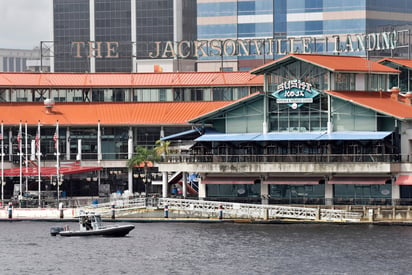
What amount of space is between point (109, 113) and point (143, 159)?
43.2 feet

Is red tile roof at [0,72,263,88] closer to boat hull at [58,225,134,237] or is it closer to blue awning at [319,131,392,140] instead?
blue awning at [319,131,392,140]

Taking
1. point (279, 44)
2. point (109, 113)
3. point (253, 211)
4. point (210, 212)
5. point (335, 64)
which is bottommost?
point (210, 212)

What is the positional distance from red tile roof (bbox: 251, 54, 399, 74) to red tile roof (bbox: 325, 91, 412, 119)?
2577mm

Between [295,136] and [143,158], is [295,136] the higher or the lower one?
the higher one

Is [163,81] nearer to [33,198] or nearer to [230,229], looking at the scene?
[33,198]

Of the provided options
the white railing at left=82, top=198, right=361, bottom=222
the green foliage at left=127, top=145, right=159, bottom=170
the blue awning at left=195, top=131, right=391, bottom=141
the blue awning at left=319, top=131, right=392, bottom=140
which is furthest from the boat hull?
the green foliage at left=127, top=145, right=159, bottom=170

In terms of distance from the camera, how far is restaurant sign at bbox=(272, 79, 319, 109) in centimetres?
13050


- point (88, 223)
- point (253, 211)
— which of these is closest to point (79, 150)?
point (253, 211)

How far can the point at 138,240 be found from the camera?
369 ft

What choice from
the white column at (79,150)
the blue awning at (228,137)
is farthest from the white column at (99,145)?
the blue awning at (228,137)

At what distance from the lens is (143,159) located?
155 metres

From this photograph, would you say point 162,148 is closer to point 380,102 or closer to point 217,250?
point 380,102

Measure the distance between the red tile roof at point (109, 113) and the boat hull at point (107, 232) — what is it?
45811 millimetres

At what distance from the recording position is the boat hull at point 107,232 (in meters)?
115
